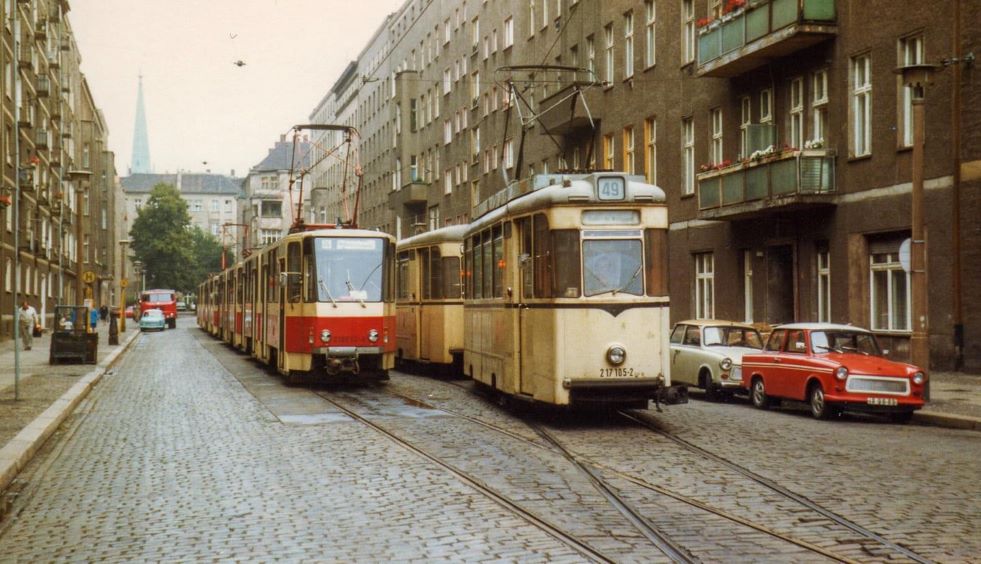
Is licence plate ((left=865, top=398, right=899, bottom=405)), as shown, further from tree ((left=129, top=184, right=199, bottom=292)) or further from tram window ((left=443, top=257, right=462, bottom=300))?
tree ((left=129, top=184, right=199, bottom=292))

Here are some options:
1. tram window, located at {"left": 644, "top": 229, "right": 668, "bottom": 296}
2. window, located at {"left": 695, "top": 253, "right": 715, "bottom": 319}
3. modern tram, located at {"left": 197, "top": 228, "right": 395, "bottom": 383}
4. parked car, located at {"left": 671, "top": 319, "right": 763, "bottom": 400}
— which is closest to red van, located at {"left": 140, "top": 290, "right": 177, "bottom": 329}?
window, located at {"left": 695, "top": 253, "right": 715, "bottom": 319}

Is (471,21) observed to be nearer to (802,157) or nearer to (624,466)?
(802,157)

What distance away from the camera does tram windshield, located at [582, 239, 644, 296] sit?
1417cm

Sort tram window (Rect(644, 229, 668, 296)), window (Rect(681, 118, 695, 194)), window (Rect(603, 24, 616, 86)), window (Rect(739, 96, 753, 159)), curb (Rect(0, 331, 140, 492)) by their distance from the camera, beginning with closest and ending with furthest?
curb (Rect(0, 331, 140, 492)) → tram window (Rect(644, 229, 668, 296)) → window (Rect(739, 96, 753, 159)) → window (Rect(681, 118, 695, 194)) → window (Rect(603, 24, 616, 86))

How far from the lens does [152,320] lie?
68.4 meters

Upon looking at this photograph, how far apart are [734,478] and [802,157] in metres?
17.7

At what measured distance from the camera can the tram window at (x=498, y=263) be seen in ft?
53.0

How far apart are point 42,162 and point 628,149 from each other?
31.9 m

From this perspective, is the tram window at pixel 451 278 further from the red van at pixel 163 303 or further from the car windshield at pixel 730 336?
the red van at pixel 163 303

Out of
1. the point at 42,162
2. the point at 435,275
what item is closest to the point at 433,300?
the point at 435,275

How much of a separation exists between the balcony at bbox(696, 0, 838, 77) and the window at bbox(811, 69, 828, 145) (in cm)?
84

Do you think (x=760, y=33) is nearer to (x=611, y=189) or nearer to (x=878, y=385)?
(x=878, y=385)

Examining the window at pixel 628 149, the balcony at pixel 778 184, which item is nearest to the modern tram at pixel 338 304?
the balcony at pixel 778 184

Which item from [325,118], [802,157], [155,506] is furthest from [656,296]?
[325,118]
